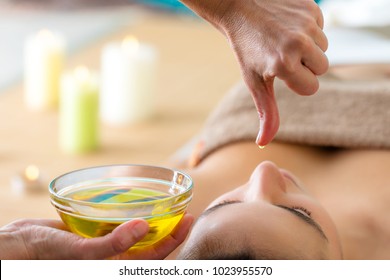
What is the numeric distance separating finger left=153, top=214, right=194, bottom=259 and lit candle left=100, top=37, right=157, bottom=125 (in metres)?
1.51

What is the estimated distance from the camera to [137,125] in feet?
8.75

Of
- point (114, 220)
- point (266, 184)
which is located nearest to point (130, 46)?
point (266, 184)

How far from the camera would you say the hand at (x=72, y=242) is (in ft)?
3.28

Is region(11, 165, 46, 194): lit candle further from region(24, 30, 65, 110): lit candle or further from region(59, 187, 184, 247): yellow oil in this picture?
region(59, 187, 184, 247): yellow oil

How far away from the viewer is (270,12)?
114cm

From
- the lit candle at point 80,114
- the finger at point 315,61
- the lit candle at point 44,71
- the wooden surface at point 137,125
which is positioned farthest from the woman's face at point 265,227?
the lit candle at point 44,71

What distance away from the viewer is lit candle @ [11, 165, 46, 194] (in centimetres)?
213

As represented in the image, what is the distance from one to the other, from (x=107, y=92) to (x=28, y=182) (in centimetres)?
62

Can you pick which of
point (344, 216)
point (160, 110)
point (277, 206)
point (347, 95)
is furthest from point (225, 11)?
point (160, 110)

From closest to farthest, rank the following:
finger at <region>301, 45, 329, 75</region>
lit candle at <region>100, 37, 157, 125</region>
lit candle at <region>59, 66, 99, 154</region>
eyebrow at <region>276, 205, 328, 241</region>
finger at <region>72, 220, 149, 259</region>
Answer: finger at <region>72, 220, 149, 259</region> < finger at <region>301, 45, 329, 75</region> < eyebrow at <region>276, 205, 328, 241</region> < lit candle at <region>59, 66, 99, 154</region> < lit candle at <region>100, 37, 157, 125</region>

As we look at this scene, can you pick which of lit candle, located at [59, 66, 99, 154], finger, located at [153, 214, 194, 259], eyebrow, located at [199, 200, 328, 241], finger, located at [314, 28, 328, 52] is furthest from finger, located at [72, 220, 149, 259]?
lit candle, located at [59, 66, 99, 154]

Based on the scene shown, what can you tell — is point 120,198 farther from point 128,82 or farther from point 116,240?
point 128,82
